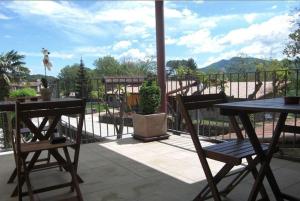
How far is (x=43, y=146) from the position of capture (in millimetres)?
2646

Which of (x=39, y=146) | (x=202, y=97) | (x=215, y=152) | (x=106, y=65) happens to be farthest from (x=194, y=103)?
(x=106, y=65)

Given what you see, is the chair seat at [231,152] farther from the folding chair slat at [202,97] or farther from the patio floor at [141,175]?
the patio floor at [141,175]

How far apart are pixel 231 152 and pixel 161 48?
338 centimetres

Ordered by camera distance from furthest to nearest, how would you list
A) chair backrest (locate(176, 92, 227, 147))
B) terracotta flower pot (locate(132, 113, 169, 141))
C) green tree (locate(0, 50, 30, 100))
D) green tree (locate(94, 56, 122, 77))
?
green tree (locate(94, 56, 122, 77))
green tree (locate(0, 50, 30, 100))
terracotta flower pot (locate(132, 113, 169, 141))
chair backrest (locate(176, 92, 227, 147))

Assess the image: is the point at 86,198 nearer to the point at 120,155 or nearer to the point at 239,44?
the point at 120,155

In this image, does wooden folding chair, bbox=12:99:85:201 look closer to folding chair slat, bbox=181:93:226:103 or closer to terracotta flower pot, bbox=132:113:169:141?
folding chair slat, bbox=181:93:226:103

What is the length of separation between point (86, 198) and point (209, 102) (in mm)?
1406

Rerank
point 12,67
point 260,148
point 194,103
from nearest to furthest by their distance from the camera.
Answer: point 260,148, point 194,103, point 12,67

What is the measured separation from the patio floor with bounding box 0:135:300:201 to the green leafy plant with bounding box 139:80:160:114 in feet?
2.26

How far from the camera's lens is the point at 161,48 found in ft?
17.5

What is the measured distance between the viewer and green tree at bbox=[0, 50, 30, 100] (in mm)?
24953

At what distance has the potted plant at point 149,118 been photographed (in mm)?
5004

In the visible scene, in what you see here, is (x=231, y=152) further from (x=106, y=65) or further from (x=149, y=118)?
(x=106, y=65)

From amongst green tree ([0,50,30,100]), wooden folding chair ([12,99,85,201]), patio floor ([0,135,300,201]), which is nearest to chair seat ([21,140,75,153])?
wooden folding chair ([12,99,85,201])
